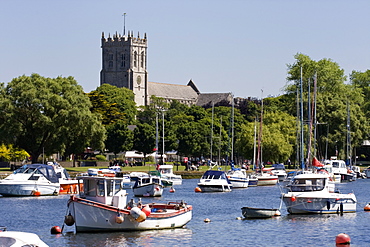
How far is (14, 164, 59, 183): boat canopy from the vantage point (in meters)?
69.7

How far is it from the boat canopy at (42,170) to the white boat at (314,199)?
86.8 feet

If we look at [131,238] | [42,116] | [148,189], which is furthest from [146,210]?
[42,116]

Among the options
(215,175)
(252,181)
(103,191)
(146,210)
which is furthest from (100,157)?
(146,210)

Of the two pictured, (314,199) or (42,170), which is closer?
(314,199)

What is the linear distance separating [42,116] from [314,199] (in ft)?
172

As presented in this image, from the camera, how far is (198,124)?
152 metres

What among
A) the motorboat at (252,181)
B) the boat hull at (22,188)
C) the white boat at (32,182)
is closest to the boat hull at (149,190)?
the white boat at (32,182)

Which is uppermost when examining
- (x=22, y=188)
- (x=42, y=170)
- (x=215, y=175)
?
(x=42, y=170)

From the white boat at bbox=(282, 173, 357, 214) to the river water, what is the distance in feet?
2.03

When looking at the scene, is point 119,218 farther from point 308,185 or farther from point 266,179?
point 266,179

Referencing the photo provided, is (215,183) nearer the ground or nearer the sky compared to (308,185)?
nearer the ground

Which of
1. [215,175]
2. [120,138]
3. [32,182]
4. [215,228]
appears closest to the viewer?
[215,228]

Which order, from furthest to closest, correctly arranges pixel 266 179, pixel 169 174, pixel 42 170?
pixel 266 179
pixel 169 174
pixel 42 170

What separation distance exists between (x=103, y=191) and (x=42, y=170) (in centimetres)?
2939
